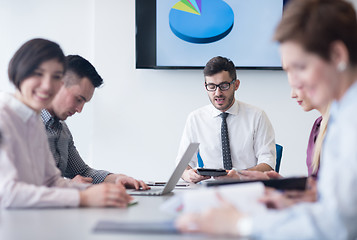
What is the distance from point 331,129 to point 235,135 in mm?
2329

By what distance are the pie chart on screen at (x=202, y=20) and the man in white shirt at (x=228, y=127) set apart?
0.67 meters

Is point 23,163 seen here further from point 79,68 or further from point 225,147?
point 225,147

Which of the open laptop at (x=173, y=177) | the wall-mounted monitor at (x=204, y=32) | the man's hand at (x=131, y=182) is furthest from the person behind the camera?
the wall-mounted monitor at (x=204, y=32)

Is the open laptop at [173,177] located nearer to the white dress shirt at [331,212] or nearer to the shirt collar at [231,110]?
the white dress shirt at [331,212]

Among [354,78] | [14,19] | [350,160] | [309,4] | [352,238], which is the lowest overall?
[352,238]

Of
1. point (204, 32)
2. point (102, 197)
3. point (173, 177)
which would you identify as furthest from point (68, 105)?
point (204, 32)

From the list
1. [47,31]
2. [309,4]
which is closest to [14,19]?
[47,31]

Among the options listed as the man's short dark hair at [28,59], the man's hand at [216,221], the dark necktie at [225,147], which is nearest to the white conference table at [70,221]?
the man's hand at [216,221]

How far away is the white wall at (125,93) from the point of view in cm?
414

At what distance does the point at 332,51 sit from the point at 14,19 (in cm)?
365

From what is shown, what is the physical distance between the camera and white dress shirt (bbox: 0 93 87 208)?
1.56 metres

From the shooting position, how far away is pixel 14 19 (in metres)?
4.17

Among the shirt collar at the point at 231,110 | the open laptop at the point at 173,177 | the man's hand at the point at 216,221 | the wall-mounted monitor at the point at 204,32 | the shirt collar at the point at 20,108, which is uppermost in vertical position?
the wall-mounted monitor at the point at 204,32

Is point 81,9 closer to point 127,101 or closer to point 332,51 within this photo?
point 127,101
